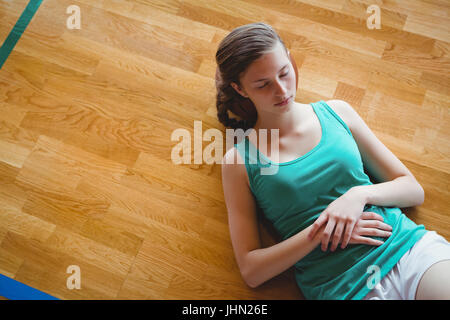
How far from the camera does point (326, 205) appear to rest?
56.1 inches

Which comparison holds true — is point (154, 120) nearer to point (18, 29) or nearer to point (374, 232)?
point (18, 29)

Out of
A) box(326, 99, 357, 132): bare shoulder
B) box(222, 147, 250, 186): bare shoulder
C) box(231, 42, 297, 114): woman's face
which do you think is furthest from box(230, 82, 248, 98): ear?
box(326, 99, 357, 132): bare shoulder

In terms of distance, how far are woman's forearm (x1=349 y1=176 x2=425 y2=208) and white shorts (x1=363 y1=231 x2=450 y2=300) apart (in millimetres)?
187

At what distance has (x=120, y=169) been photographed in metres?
1.82

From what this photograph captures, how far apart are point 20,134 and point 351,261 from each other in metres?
1.71

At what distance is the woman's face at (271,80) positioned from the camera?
1296mm

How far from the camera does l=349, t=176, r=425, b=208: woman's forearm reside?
1420 mm

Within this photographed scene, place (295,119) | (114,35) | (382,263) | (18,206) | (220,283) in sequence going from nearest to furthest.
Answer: (382,263) → (295,119) → (220,283) → (18,206) → (114,35)

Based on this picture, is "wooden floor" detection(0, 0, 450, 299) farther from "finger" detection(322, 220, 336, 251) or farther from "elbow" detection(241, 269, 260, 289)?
"finger" detection(322, 220, 336, 251)

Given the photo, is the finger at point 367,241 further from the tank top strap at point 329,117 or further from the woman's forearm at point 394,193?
the tank top strap at point 329,117

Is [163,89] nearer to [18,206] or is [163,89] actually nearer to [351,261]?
[18,206]

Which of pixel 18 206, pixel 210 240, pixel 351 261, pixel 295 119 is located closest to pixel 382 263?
pixel 351 261

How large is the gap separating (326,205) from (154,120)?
964mm

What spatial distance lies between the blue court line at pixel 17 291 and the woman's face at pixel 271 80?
1.31m
